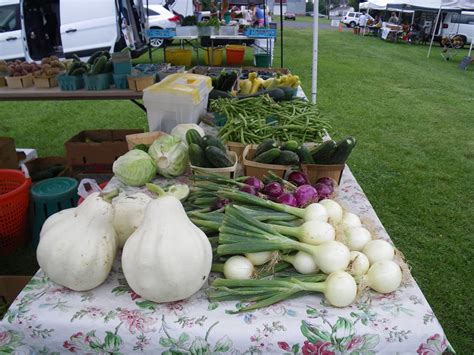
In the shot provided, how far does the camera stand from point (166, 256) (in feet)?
3.61

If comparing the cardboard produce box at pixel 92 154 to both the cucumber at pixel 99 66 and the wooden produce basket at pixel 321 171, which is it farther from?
the wooden produce basket at pixel 321 171

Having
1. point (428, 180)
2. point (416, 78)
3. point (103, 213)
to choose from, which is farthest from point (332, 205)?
point (416, 78)

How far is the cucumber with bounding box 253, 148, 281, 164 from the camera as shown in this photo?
174 centimetres

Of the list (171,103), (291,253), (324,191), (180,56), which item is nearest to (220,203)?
(291,253)

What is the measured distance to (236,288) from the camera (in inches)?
47.8

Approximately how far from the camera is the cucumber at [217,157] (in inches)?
68.5

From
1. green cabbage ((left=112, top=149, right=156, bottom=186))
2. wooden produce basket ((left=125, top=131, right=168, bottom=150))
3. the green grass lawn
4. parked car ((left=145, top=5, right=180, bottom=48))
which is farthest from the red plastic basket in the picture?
parked car ((left=145, top=5, right=180, bottom=48))

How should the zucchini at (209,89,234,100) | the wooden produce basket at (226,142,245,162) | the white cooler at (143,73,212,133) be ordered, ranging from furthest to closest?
the zucchini at (209,89,234,100) → the white cooler at (143,73,212,133) → the wooden produce basket at (226,142,245,162)

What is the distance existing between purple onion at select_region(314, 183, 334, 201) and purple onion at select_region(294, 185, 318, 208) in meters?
0.08

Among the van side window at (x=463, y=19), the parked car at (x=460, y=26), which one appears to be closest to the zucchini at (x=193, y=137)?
the parked car at (x=460, y=26)

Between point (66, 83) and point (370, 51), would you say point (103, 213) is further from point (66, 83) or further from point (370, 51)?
point (370, 51)

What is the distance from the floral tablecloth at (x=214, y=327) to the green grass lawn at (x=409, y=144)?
5.34 feet

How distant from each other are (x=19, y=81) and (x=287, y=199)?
11.5 feet

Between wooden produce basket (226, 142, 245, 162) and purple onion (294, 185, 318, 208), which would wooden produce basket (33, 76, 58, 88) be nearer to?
wooden produce basket (226, 142, 245, 162)
